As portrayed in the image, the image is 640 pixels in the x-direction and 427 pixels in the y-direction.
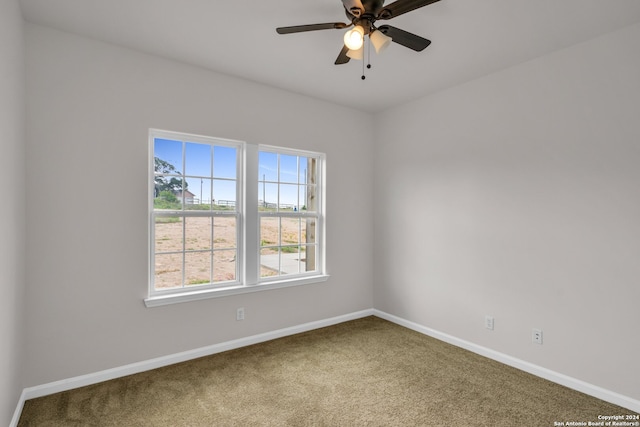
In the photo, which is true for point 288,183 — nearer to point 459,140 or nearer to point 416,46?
point 459,140

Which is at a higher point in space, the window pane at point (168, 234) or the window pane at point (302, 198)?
the window pane at point (302, 198)

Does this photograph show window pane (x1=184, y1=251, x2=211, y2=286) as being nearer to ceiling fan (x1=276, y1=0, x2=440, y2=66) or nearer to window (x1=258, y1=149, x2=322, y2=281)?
window (x1=258, y1=149, x2=322, y2=281)

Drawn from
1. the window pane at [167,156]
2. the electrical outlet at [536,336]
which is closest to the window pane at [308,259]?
the window pane at [167,156]

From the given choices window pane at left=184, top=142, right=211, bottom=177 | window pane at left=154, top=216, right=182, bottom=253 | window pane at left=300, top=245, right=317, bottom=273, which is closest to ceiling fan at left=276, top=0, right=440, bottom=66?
window pane at left=184, top=142, right=211, bottom=177

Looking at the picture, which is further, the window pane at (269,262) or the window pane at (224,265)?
the window pane at (269,262)

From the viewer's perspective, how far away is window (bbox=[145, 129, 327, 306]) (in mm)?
3084

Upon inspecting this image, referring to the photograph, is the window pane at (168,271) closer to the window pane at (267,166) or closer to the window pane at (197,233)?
the window pane at (197,233)

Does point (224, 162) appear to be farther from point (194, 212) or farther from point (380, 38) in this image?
point (380, 38)

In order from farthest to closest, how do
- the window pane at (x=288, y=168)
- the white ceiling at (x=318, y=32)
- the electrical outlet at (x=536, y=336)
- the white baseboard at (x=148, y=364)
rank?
the window pane at (x=288, y=168) → the electrical outlet at (x=536, y=336) → the white baseboard at (x=148, y=364) → the white ceiling at (x=318, y=32)

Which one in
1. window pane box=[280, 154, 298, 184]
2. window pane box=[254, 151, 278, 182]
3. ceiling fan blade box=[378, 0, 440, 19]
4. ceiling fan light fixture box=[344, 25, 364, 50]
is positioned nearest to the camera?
ceiling fan blade box=[378, 0, 440, 19]

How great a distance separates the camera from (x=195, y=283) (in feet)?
10.7

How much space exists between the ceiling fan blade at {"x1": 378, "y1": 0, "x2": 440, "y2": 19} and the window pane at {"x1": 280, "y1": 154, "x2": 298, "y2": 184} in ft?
7.16

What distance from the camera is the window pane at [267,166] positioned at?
12.1 ft

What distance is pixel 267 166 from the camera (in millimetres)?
3736
